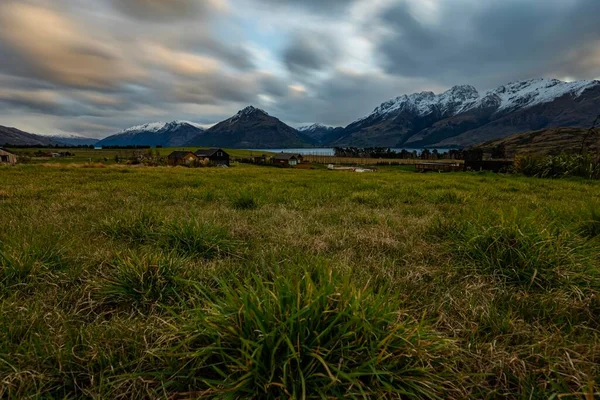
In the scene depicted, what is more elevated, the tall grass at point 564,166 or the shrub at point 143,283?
the tall grass at point 564,166

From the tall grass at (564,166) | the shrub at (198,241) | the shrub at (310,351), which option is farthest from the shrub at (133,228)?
the tall grass at (564,166)

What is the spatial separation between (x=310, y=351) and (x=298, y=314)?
0.23 meters

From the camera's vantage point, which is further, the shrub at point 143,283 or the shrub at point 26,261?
the shrub at point 26,261

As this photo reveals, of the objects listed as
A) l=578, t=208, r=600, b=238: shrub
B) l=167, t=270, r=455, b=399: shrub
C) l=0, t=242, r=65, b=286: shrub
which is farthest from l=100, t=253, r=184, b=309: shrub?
l=578, t=208, r=600, b=238: shrub

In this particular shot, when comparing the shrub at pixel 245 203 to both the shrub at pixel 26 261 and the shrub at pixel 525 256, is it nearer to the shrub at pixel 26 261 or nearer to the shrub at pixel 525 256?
the shrub at pixel 26 261

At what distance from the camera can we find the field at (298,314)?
166 cm

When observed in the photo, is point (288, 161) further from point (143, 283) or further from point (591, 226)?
point (143, 283)

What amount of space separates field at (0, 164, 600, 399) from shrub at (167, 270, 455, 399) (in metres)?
0.01

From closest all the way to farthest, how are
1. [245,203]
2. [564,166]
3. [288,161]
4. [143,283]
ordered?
[143,283], [245,203], [564,166], [288,161]

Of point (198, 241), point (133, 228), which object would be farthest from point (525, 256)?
point (133, 228)

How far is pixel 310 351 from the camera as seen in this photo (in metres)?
1.70

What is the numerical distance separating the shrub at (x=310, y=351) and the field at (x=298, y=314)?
12 millimetres

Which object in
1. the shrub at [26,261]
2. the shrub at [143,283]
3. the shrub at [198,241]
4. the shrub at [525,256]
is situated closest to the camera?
the shrub at [143,283]

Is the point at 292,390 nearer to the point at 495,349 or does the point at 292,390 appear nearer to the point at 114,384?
the point at 114,384
